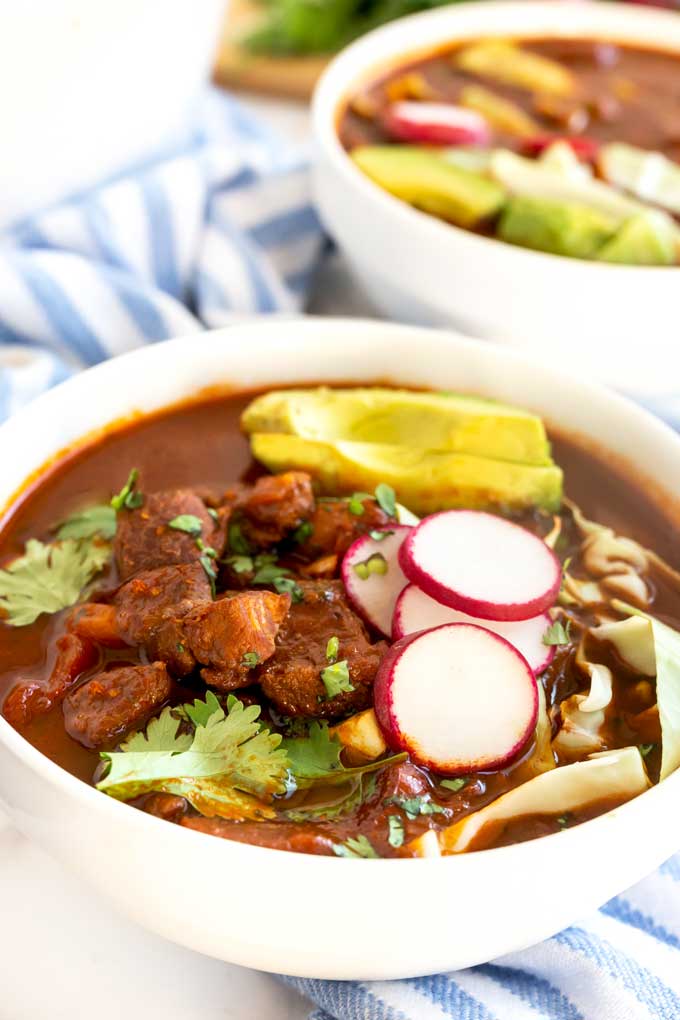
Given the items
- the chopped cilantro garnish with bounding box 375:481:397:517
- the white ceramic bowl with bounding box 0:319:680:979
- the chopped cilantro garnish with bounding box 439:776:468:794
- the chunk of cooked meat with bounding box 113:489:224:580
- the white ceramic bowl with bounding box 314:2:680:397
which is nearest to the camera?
the white ceramic bowl with bounding box 0:319:680:979

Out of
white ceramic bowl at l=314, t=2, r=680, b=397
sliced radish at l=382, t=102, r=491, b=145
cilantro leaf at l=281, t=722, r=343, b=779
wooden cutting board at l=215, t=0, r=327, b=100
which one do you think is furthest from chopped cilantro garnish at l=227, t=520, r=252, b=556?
wooden cutting board at l=215, t=0, r=327, b=100

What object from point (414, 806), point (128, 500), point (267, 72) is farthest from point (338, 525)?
point (267, 72)

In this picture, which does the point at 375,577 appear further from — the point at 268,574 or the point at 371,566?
the point at 268,574

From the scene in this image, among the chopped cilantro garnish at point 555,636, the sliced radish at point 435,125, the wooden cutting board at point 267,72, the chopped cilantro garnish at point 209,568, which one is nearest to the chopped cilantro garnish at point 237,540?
the chopped cilantro garnish at point 209,568

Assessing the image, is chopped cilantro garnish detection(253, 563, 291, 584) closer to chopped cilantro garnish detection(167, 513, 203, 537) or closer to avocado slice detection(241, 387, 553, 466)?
chopped cilantro garnish detection(167, 513, 203, 537)

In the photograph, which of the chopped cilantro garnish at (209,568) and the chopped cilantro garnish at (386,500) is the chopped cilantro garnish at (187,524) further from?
the chopped cilantro garnish at (386,500)
